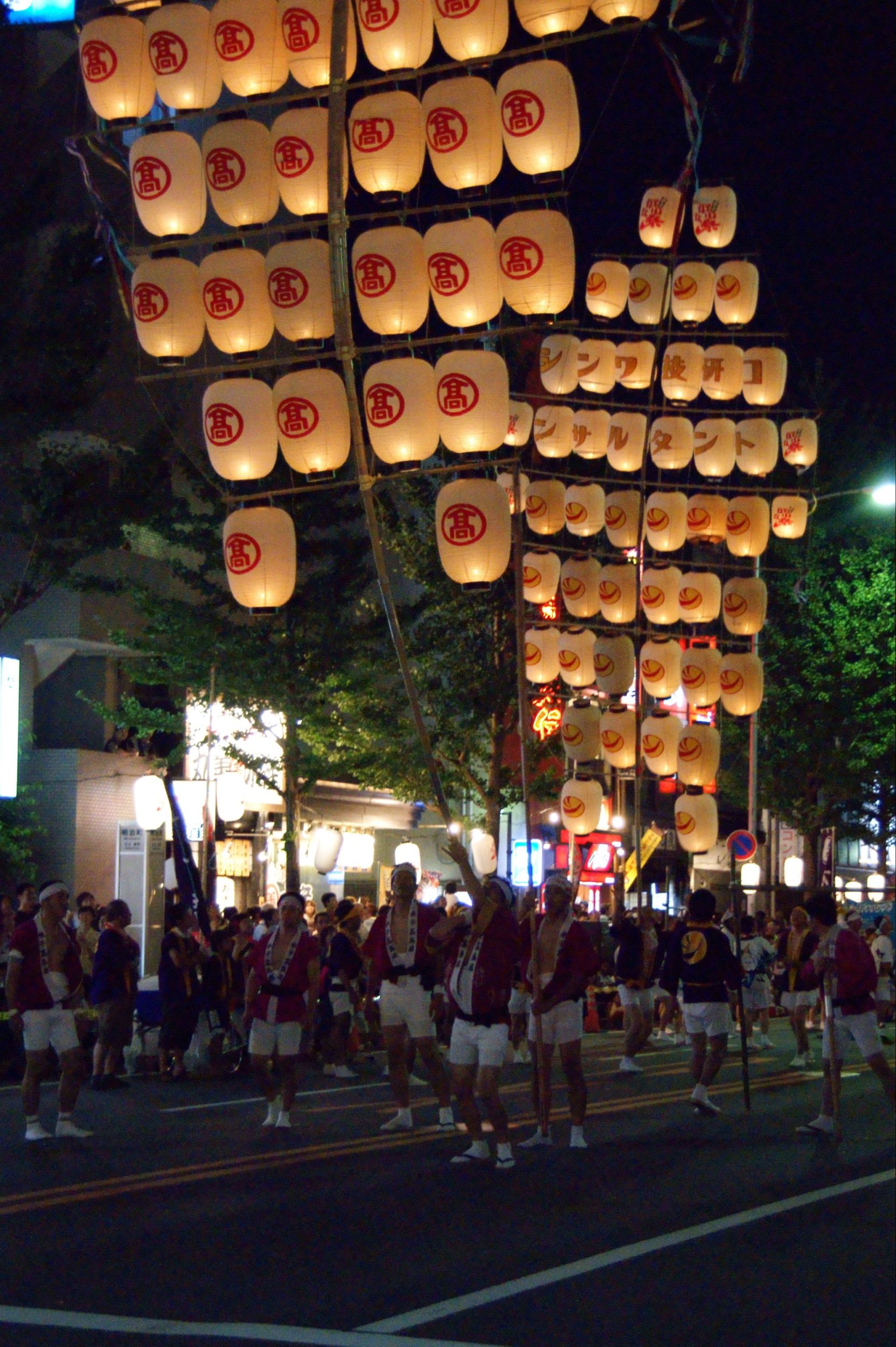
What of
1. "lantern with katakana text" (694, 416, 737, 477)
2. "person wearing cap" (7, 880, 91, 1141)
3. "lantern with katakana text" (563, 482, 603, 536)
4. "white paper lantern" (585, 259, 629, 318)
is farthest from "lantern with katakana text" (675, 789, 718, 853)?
"person wearing cap" (7, 880, 91, 1141)

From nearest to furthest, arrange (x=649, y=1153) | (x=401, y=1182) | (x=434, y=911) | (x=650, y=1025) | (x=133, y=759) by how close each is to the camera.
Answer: (x=401, y=1182) → (x=649, y=1153) → (x=434, y=911) → (x=650, y=1025) → (x=133, y=759)

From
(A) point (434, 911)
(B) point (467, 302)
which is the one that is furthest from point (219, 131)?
(A) point (434, 911)

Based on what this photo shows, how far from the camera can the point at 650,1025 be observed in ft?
57.4

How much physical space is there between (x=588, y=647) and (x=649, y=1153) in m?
18.1

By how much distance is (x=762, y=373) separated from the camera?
1193 inches

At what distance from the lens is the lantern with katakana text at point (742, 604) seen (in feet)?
97.6

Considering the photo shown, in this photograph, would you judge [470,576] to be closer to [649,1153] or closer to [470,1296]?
[649,1153]

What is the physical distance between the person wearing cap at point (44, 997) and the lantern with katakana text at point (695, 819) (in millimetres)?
19383

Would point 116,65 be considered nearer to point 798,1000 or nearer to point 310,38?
point 310,38

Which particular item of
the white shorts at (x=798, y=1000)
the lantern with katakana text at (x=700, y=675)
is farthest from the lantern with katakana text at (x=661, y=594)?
the white shorts at (x=798, y=1000)

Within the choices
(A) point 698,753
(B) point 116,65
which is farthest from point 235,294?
(A) point 698,753

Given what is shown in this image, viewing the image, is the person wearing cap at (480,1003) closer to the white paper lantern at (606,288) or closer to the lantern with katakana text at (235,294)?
the lantern with katakana text at (235,294)

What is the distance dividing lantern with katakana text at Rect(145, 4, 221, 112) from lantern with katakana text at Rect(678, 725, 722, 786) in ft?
53.5

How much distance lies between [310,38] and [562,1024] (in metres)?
10.4
